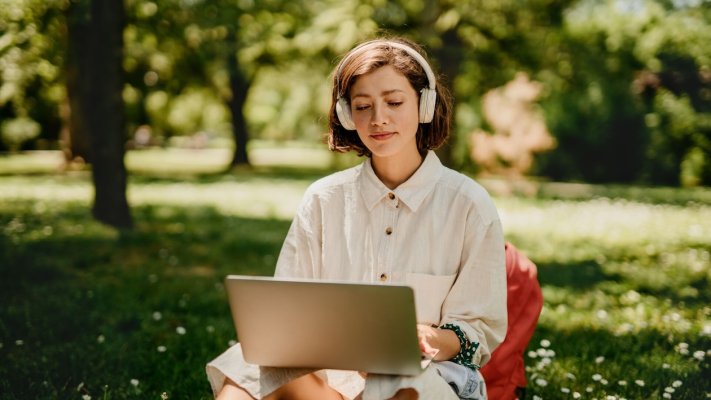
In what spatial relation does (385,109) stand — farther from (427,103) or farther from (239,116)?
(239,116)

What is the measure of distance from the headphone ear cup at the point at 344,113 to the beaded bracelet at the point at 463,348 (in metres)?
0.80

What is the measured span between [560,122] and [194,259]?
16719 millimetres

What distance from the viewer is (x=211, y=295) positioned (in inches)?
239

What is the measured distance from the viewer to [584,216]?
12.4 m

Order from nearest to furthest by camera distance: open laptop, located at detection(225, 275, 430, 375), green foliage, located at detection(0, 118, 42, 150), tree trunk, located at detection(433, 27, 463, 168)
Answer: open laptop, located at detection(225, 275, 430, 375)
tree trunk, located at detection(433, 27, 463, 168)
green foliage, located at detection(0, 118, 42, 150)

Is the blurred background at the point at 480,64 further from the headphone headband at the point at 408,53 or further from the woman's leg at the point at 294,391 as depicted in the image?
the woman's leg at the point at 294,391

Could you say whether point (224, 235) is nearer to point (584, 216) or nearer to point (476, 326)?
point (584, 216)

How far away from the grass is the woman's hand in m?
1.53

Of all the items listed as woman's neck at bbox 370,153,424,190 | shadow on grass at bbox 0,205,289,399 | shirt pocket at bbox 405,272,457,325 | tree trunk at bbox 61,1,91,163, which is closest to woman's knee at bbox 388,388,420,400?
shirt pocket at bbox 405,272,457,325

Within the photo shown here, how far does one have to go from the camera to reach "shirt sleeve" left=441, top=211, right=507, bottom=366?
95.4 inches

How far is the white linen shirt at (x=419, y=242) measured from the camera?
2.43 metres

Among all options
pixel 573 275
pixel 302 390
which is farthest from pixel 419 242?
pixel 573 275

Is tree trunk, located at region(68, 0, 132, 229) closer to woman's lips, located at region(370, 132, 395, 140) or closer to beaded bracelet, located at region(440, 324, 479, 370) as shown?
woman's lips, located at region(370, 132, 395, 140)

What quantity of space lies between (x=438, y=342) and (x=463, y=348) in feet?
0.45
